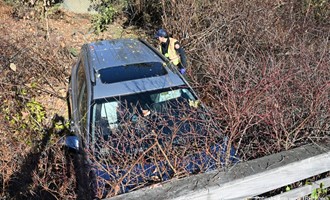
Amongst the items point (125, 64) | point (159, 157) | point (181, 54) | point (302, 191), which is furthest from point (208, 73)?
point (181, 54)

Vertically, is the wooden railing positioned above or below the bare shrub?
above

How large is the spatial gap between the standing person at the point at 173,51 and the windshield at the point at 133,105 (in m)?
1.89

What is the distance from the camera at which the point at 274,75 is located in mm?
3820

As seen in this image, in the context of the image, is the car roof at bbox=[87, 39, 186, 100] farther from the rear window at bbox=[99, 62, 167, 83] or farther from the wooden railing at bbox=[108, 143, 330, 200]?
the wooden railing at bbox=[108, 143, 330, 200]

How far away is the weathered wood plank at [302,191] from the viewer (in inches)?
115

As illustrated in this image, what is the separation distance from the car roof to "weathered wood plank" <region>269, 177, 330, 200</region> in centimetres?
258

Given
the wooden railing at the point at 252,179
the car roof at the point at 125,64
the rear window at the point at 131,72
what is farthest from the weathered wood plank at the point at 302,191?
the rear window at the point at 131,72

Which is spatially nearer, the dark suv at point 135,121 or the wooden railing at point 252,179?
the wooden railing at point 252,179

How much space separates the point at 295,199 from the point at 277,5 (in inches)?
255

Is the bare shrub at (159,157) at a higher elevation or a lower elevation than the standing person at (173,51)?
higher

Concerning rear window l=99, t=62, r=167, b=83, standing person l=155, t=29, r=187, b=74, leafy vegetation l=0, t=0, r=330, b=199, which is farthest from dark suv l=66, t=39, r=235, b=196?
standing person l=155, t=29, r=187, b=74

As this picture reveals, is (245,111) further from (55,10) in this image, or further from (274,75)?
(55,10)

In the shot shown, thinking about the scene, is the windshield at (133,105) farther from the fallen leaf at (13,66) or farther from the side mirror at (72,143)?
the fallen leaf at (13,66)

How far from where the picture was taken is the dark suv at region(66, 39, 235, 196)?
130 inches
